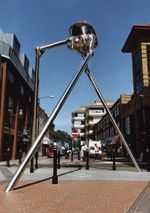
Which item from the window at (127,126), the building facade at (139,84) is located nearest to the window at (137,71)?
the building facade at (139,84)

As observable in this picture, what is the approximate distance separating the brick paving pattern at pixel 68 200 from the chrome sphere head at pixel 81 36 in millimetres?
8269

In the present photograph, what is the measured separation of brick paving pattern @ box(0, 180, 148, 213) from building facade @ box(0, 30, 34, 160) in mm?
21396

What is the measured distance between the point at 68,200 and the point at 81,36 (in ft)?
32.9

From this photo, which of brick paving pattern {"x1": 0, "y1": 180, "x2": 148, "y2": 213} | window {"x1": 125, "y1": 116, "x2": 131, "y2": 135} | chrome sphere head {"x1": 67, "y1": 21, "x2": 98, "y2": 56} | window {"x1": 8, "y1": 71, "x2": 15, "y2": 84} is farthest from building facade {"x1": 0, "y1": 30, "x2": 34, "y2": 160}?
brick paving pattern {"x1": 0, "y1": 180, "x2": 148, "y2": 213}

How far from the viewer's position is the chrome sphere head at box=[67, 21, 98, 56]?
1560 centimetres

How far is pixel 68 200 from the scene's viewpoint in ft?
24.2

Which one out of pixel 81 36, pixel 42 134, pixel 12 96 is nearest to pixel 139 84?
pixel 12 96

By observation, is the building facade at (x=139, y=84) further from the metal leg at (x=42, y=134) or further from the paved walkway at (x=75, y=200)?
the paved walkway at (x=75, y=200)

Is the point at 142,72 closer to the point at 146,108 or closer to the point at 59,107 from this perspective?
the point at 146,108

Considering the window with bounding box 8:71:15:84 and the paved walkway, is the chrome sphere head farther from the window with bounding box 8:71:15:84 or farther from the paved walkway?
the window with bounding box 8:71:15:84

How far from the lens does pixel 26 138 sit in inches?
1449

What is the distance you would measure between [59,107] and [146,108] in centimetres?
3100

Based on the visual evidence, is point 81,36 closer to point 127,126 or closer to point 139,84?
point 139,84

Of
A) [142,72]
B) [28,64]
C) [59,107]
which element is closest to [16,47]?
[28,64]
